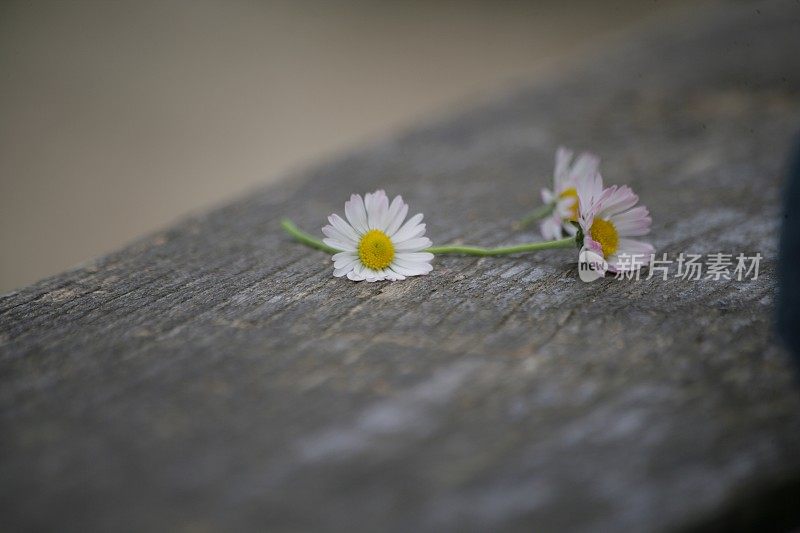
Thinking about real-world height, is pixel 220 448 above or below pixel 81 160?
below

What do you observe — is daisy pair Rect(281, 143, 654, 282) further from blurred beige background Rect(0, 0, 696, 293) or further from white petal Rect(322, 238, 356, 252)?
blurred beige background Rect(0, 0, 696, 293)

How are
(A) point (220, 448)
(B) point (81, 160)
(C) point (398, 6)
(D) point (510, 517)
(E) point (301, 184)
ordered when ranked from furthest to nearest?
(C) point (398, 6) → (B) point (81, 160) → (E) point (301, 184) → (A) point (220, 448) → (D) point (510, 517)

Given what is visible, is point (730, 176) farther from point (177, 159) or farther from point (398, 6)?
point (398, 6)

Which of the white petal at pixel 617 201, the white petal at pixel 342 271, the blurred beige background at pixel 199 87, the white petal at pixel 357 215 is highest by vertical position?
the blurred beige background at pixel 199 87

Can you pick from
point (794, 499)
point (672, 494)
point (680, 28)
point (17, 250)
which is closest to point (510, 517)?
point (672, 494)

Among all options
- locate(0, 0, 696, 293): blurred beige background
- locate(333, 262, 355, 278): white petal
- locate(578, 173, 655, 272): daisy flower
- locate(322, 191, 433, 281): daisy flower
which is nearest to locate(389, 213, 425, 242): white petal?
locate(322, 191, 433, 281): daisy flower

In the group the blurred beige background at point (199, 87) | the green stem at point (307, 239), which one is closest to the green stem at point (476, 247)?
the green stem at point (307, 239)

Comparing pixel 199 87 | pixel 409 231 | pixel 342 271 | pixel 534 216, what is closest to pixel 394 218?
pixel 409 231

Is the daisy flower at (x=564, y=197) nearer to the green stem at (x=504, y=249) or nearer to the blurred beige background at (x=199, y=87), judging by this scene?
the green stem at (x=504, y=249)
